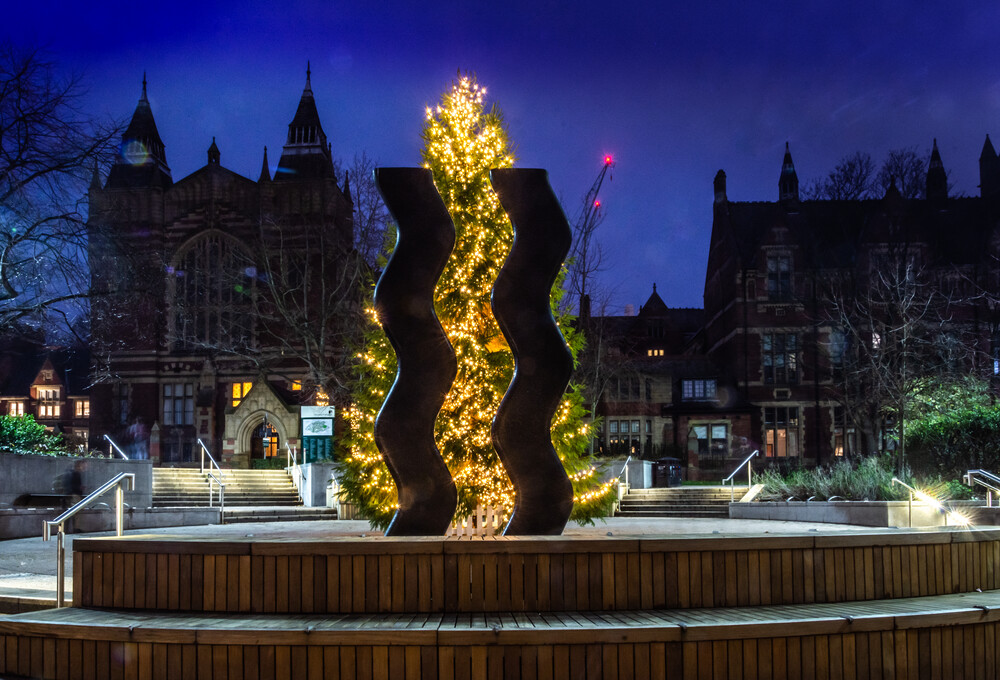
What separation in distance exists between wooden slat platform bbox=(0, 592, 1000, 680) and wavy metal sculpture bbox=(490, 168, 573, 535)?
2925 millimetres

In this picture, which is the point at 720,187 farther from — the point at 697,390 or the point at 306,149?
the point at 306,149

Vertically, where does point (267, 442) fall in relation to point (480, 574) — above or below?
below

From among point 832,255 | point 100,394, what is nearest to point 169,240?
point 100,394

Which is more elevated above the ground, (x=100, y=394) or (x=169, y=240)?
(x=169, y=240)

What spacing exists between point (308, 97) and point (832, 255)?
106 feet

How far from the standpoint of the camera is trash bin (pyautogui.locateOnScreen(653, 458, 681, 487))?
119 feet

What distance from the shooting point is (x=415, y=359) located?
10039 mm

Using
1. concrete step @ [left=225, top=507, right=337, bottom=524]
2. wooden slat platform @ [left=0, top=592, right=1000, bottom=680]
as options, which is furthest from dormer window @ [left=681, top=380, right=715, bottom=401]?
wooden slat platform @ [left=0, top=592, right=1000, bottom=680]

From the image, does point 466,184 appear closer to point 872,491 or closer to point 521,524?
point 521,524

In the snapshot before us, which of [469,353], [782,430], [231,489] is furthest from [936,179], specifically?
[469,353]

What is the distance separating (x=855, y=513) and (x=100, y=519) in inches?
617

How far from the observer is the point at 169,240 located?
5162 centimetres

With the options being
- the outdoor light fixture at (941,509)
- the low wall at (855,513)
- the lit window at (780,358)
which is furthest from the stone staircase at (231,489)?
the lit window at (780,358)

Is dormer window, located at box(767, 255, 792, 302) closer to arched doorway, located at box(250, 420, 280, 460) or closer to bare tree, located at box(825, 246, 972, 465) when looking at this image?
bare tree, located at box(825, 246, 972, 465)
